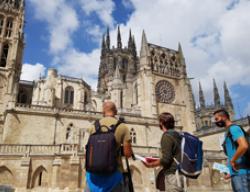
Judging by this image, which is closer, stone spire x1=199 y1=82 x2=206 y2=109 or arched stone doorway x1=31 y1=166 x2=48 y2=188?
arched stone doorway x1=31 y1=166 x2=48 y2=188

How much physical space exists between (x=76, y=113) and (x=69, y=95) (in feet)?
40.1

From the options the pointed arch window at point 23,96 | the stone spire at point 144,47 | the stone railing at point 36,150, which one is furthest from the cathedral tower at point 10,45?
the stone spire at point 144,47

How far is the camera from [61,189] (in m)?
14.2

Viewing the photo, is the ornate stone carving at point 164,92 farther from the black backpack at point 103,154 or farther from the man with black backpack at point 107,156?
the black backpack at point 103,154

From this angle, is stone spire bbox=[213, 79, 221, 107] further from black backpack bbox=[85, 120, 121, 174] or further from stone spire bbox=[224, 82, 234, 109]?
black backpack bbox=[85, 120, 121, 174]

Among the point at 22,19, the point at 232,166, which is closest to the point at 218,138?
the point at 232,166

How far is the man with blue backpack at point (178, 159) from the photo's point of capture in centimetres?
341

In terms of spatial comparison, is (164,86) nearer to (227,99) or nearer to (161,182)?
(227,99)

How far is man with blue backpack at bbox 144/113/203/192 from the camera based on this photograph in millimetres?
3413

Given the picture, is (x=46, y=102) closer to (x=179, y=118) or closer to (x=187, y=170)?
(x=179, y=118)

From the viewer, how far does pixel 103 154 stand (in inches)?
123

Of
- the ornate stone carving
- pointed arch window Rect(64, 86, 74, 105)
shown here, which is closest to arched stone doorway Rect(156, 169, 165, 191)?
the ornate stone carving

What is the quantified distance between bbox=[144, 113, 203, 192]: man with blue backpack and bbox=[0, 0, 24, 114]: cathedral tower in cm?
3120

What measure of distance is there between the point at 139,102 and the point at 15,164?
22.6 m
